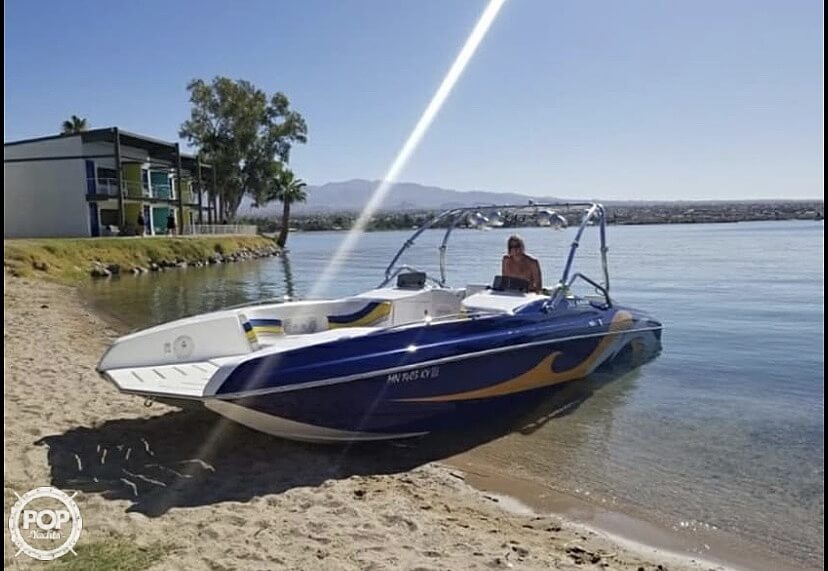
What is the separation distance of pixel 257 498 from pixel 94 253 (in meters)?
26.2

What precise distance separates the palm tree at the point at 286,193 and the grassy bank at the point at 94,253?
14559 millimetres

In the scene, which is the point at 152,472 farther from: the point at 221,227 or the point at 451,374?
the point at 221,227

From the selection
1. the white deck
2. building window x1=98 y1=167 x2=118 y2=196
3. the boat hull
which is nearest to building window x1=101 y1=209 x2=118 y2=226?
building window x1=98 y1=167 x2=118 y2=196

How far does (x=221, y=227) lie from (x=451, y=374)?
4266cm

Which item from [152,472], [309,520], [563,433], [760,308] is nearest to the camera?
[309,520]

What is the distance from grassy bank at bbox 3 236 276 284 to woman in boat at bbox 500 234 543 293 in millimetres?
15018

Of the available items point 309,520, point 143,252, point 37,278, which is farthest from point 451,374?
point 143,252

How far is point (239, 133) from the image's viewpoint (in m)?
51.5

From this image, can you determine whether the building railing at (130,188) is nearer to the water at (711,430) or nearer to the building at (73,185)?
the building at (73,185)

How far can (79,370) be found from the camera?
7.92 metres

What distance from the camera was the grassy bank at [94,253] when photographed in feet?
73.9

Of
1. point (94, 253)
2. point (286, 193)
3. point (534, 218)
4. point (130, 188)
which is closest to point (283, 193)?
point (286, 193)

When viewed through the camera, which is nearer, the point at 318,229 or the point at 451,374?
the point at 451,374

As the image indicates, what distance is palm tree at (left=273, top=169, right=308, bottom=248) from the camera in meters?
54.9
